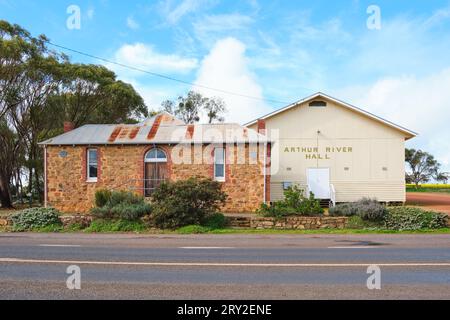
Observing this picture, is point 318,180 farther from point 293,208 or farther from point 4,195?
point 4,195

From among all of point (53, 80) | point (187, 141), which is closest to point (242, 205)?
point (187, 141)

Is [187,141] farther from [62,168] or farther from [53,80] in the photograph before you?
[53,80]

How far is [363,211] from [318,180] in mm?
8345

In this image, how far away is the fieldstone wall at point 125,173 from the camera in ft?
66.3

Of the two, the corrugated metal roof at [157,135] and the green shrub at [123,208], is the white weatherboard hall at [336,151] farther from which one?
the green shrub at [123,208]

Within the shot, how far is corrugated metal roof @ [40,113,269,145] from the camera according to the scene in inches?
807

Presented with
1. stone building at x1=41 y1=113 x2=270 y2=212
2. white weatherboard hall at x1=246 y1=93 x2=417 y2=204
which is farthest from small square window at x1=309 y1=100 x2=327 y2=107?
stone building at x1=41 y1=113 x2=270 y2=212

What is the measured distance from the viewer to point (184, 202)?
594 inches

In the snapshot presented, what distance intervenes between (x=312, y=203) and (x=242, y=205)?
4629 millimetres

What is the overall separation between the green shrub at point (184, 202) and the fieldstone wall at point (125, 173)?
14.8 ft

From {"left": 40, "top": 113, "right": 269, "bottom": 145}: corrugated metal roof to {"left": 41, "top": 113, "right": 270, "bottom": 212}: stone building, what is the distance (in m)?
0.05

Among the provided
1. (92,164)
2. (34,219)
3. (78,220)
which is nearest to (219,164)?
(92,164)

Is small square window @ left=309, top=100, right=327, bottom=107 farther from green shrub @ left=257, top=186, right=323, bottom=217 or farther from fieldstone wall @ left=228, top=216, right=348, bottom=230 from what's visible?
fieldstone wall @ left=228, top=216, right=348, bottom=230
